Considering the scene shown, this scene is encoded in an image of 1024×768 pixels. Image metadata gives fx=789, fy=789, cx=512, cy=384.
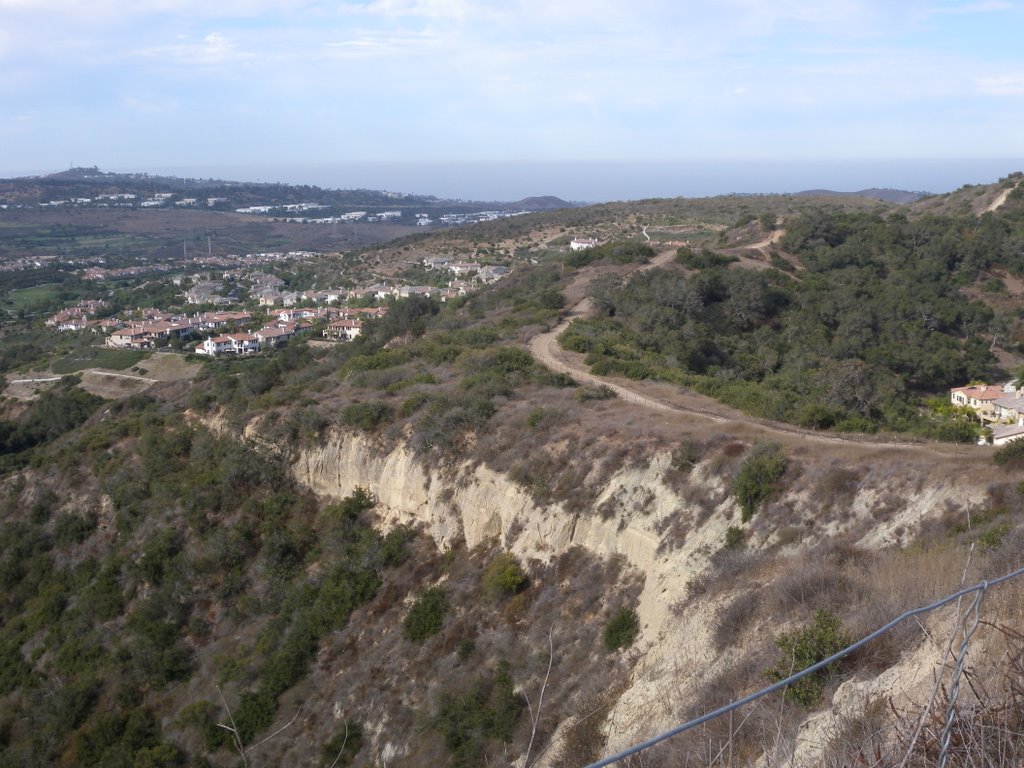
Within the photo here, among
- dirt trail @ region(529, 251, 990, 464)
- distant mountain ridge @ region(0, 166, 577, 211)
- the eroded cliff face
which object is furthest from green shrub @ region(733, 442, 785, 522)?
distant mountain ridge @ region(0, 166, 577, 211)

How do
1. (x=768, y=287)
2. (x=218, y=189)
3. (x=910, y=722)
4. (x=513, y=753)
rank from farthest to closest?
(x=218, y=189)
(x=768, y=287)
(x=513, y=753)
(x=910, y=722)

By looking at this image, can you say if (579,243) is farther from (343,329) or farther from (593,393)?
(593,393)

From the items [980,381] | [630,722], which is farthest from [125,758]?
[980,381]

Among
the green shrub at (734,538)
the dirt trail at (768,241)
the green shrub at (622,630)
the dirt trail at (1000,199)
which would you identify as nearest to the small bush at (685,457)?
the green shrub at (734,538)

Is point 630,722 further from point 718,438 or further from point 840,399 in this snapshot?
point 840,399

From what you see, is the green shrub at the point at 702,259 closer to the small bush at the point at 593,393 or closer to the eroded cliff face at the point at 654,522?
the small bush at the point at 593,393

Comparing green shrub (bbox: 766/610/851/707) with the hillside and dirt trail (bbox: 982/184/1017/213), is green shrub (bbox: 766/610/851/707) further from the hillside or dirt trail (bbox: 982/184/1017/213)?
dirt trail (bbox: 982/184/1017/213)
